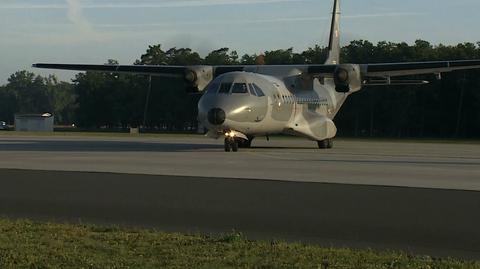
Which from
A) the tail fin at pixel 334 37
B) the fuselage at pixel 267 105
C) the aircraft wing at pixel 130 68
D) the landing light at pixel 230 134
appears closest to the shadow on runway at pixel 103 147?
the landing light at pixel 230 134

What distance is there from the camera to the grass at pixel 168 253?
7.46 meters

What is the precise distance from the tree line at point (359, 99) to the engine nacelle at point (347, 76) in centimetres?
3266

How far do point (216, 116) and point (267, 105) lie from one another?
3.64 meters

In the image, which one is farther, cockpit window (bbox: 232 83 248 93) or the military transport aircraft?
cockpit window (bbox: 232 83 248 93)

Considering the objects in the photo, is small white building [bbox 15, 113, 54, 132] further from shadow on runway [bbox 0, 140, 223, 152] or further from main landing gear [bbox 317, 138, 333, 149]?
main landing gear [bbox 317, 138, 333, 149]

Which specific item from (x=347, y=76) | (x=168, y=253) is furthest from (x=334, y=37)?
(x=168, y=253)

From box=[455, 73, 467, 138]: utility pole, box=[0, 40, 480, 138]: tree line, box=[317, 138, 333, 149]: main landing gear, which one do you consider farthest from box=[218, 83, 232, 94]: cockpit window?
box=[455, 73, 467, 138]: utility pole

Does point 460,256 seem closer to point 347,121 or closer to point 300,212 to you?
point 300,212

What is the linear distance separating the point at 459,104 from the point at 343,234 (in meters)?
79.1

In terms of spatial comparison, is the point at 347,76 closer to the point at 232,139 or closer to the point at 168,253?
the point at 232,139

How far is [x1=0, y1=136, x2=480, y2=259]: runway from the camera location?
Answer: 380 inches

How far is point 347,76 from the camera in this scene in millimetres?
33406

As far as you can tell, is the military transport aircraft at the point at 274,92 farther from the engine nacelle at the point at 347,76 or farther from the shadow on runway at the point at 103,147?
the shadow on runway at the point at 103,147

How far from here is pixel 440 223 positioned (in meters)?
10.2
